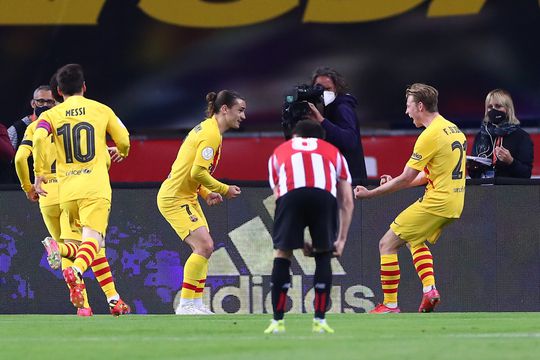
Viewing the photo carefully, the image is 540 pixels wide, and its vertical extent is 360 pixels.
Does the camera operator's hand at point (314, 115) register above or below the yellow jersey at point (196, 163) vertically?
above

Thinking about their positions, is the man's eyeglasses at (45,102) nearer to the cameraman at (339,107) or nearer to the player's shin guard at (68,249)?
the player's shin guard at (68,249)

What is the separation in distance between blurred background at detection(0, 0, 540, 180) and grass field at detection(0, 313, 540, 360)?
414 centimetres

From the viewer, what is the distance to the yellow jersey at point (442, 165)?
13133 millimetres

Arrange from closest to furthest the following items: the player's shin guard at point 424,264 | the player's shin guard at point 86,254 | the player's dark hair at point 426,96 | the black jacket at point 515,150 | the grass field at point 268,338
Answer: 1. the grass field at point 268,338
2. the player's shin guard at point 86,254
3. the player's dark hair at point 426,96
4. the player's shin guard at point 424,264
5. the black jacket at point 515,150

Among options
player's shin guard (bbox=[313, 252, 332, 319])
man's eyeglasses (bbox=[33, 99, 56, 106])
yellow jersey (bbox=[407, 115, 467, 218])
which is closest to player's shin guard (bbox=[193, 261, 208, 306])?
yellow jersey (bbox=[407, 115, 467, 218])

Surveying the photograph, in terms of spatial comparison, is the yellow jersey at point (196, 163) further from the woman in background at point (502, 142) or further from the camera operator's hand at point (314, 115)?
the woman in background at point (502, 142)

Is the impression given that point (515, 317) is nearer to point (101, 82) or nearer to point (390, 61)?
point (390, 61)

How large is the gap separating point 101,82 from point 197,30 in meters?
1.15

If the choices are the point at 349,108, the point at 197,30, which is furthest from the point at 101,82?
the point at 349,108

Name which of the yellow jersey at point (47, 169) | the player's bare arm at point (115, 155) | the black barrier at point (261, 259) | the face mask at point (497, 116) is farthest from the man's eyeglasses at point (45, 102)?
the face mask at point (497, 116)

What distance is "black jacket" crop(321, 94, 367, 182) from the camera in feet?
42.9

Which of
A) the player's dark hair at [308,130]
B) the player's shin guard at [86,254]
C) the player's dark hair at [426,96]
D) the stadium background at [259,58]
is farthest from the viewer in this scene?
the stadium background at [259,58]

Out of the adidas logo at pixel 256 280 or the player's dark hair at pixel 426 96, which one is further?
the adidas logo at pixel 256 280

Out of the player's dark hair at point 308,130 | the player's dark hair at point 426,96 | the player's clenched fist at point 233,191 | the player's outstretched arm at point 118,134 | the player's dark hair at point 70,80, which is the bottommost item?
the player's clenched fist at point 233,191
